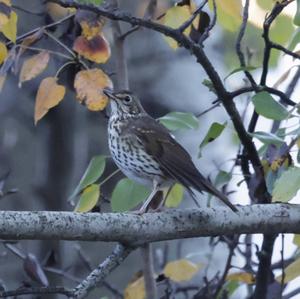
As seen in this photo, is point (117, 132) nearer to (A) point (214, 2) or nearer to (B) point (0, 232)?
(A) point (214, 2)

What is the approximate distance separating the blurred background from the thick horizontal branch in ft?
7.72

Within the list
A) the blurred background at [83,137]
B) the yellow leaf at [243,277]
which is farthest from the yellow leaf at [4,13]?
the blurred background at [83,137]

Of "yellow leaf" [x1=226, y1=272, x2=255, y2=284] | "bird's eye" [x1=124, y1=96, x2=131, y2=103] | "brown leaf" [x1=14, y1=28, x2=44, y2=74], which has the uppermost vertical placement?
"bird's eye" [x1=124, y1=96, x2=131, y2=103]

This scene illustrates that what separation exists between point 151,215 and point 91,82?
2.21ft

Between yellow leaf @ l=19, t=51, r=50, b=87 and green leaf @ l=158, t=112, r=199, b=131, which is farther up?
yellow leaf @ l=19, t=51, r=50, b=87

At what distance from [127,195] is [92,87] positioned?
0.37 meters

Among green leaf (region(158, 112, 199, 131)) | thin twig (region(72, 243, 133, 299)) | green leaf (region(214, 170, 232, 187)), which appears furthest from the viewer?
Answer: green leaf (region(214, 170, 232, 187))

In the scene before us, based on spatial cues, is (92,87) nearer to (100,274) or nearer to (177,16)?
(177,16)

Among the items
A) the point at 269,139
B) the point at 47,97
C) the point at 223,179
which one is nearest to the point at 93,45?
the point at 47,97

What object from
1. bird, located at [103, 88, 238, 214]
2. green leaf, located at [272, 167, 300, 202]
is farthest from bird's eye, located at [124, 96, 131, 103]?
green leaf, located at [272, 167, 300, 202]

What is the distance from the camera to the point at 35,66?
333cm

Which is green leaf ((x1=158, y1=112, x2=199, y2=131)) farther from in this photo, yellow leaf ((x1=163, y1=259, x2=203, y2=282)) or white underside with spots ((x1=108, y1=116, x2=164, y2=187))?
yellow leaf ((x1=163, y1=259, x2=203, y2=282))

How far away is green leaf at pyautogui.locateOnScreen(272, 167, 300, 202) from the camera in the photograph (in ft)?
8.61

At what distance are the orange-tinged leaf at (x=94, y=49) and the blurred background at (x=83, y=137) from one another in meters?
2.04
